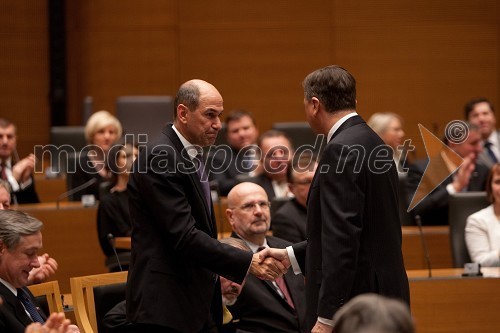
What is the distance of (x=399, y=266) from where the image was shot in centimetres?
319

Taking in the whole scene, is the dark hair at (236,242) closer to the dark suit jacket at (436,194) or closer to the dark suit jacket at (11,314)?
the dark suit jacket at (11,314)

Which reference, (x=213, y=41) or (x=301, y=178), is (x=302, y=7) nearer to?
(x=213, y=41)

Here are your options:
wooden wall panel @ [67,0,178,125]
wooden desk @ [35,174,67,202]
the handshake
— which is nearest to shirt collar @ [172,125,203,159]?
the handshake

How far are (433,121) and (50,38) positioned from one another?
4326mm

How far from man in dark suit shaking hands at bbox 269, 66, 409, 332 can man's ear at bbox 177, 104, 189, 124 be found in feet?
1.63

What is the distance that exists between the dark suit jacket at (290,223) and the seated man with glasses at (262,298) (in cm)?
66

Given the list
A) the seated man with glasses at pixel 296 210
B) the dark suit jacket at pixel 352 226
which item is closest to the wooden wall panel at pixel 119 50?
the seated man with glasses at pixel 296 210

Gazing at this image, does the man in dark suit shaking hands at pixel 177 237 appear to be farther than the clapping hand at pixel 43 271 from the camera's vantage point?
No

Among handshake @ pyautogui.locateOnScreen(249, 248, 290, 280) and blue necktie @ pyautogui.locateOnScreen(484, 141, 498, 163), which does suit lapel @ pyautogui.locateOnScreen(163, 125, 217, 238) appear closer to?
handshake @ pyautogui.locateOnScreen(249, 248, 290, 280)

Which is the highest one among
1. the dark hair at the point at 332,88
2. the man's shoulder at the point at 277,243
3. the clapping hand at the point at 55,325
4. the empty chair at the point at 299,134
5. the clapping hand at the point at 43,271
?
the dark hair at the point at 332,88

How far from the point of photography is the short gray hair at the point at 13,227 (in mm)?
3266

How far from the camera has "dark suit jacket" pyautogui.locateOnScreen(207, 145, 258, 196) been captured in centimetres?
713

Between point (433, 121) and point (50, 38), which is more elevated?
point (50, 38)

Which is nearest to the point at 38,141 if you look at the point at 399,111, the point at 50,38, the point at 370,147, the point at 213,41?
the point at 50,38
